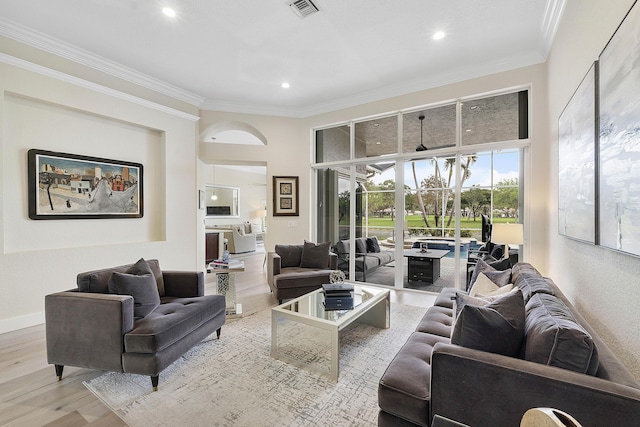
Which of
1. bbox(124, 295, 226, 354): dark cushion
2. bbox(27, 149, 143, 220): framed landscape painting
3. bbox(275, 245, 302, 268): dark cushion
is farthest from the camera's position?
bbox(275, 245, 302, 268): dark cushion

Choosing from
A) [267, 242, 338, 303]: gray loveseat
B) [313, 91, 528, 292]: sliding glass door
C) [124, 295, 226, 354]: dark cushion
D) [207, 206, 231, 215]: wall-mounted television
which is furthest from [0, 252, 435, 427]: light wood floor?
[207, 206, 231, 215]: wall-mounted television

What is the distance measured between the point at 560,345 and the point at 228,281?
3195 mm

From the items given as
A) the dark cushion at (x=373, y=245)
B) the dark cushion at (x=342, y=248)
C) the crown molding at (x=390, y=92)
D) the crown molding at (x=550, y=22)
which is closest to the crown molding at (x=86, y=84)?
the crown molding at (x=390, y=92)

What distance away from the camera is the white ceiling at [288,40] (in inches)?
112

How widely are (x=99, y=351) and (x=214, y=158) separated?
12.7 feet

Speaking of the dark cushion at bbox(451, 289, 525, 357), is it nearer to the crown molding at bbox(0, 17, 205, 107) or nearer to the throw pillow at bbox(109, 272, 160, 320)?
the throw pillow at bbox(109, 272, 160, 320)

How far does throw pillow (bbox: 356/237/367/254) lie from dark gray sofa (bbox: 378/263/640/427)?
3.62 meters

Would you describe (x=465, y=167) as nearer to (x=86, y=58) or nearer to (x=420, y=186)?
(x=420, y=186)

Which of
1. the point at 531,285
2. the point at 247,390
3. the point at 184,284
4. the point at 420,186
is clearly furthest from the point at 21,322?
the point at 420,186

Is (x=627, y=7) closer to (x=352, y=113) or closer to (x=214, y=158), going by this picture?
(x=352, y=113)

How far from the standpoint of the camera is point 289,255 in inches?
182

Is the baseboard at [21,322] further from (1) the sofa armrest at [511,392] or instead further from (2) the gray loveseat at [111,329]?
(1) the sofa armrest at [511,392]

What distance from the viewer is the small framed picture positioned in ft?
18.4

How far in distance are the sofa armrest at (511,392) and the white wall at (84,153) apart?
4.43m
